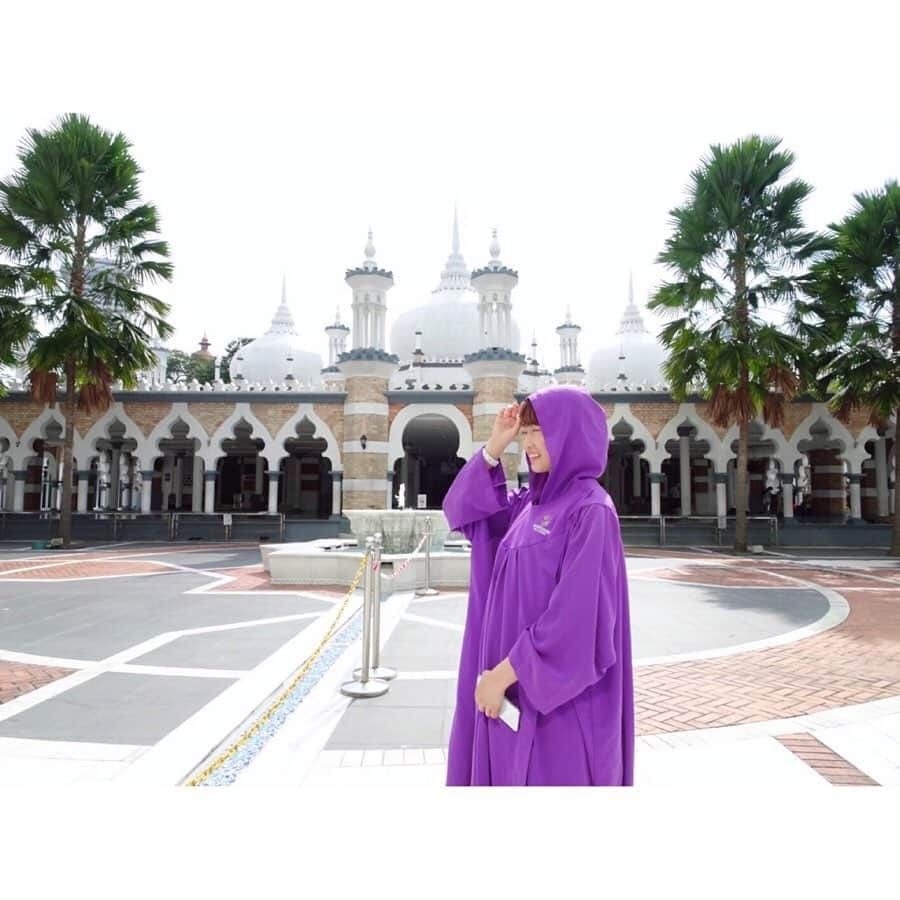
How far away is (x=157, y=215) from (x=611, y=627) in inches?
807

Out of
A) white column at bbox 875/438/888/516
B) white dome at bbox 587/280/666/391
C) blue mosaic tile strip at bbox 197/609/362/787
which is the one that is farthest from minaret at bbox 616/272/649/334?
blue mosaic tile strip at bbox 197/609/362/787

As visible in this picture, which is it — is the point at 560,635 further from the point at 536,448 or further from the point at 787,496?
the point at 787,496

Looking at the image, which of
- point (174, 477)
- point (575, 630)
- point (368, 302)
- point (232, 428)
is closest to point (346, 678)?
point (575, 630)

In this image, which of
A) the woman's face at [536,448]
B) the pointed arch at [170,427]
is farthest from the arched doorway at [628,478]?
the woman's face at [536,448]

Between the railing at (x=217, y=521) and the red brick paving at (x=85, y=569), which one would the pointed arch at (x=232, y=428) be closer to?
the railing at (x=217, y=521)

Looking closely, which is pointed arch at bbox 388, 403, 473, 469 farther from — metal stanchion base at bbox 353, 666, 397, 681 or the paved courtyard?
metal stanchion base at bbox 353, 666, 397, 681

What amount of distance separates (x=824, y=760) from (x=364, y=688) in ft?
10.5

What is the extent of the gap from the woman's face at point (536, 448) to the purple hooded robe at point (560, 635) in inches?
1.9

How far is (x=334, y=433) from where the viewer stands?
21891 mm

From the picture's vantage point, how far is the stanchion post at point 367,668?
493 centimetres

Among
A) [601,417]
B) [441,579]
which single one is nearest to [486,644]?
[601,417]

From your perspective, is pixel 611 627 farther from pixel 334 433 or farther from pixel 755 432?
pixel 755 432

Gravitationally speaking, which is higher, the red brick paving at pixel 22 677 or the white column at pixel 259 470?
the white column at pixel 259 470

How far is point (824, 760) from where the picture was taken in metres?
3.77
